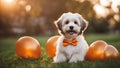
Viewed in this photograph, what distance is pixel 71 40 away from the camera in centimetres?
865

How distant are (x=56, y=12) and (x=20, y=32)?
318 centimetres

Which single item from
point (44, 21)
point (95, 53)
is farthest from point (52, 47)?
point (44, 21)

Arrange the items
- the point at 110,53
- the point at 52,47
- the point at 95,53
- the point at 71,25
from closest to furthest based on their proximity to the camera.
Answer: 1. the point at 71,25
2. the point at 110,53
3. the point at 95,53
4. the point at 52,47

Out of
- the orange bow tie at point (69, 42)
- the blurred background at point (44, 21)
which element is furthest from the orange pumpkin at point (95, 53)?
the blurred background at point (44, 21)

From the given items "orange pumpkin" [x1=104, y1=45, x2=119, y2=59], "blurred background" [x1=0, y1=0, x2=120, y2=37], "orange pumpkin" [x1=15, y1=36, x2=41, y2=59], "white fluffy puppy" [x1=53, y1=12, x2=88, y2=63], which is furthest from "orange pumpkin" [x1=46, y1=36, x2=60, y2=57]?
"blurred background" [x1=0, y1=0, x2=120, y2=37]

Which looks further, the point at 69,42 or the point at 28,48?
the point at 28,48

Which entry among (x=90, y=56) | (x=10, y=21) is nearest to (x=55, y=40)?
(x=90, y=56)

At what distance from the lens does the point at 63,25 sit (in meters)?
8.48

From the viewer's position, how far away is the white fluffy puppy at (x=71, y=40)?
8383 millimetres

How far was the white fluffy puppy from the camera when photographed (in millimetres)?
8383

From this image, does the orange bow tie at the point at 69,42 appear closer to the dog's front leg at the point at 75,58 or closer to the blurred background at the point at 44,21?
the dog's front leg at the point at 75,58

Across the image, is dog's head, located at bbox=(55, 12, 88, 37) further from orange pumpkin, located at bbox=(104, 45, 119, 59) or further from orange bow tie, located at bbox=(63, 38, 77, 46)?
orange pumpkin, located at bbox=(104, 45, 119, 59)

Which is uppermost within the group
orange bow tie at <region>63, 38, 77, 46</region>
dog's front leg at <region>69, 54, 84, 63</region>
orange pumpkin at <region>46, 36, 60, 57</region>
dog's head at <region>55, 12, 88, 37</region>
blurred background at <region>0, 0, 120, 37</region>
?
blurred background at <region>0, 0, 120, 37</region>

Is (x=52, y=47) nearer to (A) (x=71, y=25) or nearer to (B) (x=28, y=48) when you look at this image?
(B) (x=28, y=48)
